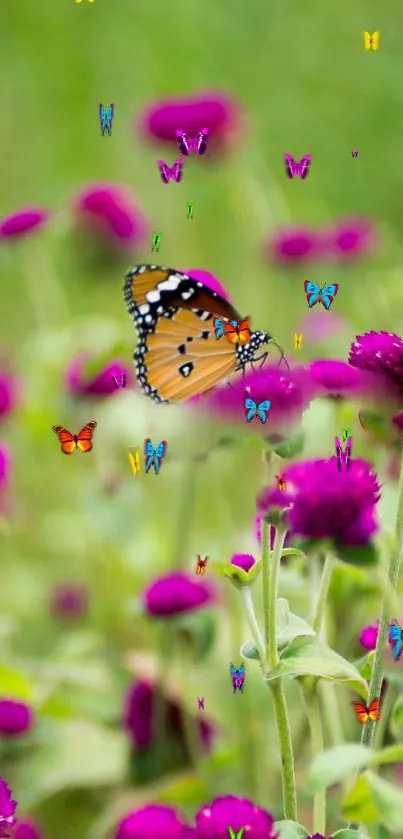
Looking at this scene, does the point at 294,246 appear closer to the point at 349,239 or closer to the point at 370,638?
the point at 349,239

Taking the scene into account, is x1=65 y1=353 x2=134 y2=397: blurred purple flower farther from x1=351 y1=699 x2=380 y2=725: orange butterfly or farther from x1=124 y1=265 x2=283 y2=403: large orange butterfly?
x1=351 y1=699 x2=380 y2=725: orange butterfly

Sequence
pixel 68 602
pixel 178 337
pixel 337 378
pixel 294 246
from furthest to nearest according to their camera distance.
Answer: pixel 68 602
pixel 294 246
pixel 178 337
pixel 337 378

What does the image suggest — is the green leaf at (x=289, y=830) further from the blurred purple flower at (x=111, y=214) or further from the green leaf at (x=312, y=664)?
the blurred purple flower at (x=111, y=214)

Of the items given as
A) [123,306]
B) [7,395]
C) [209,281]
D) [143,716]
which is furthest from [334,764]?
[123,306]

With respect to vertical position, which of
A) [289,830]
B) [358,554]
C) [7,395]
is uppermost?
[7,395]

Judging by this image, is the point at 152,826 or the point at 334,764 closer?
the point at 334,764

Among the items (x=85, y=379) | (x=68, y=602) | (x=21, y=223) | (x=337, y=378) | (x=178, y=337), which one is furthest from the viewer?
(x=68, y=602)

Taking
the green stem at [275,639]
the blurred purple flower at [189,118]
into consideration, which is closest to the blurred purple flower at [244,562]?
Answer: the green stem at [275,639]
